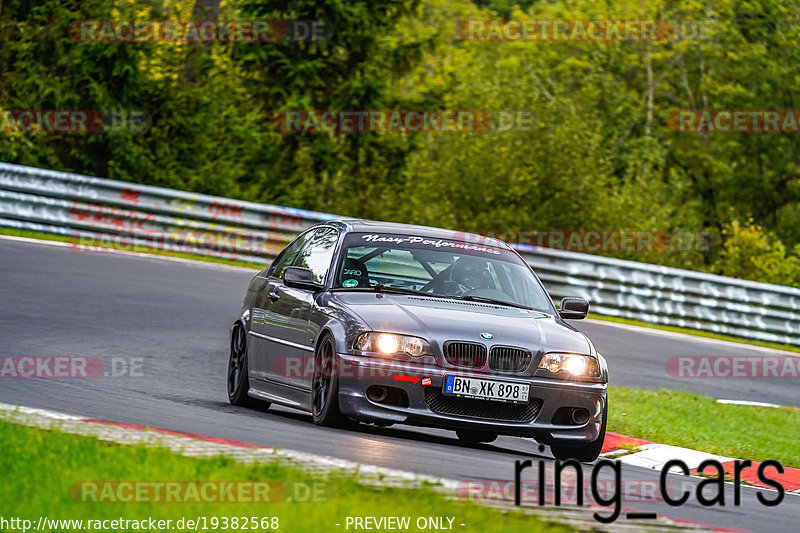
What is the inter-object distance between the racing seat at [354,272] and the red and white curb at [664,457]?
92.7 inches

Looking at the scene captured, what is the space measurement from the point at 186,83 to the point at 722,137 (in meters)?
22.5

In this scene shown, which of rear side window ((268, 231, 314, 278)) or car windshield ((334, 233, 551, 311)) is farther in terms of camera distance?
rear side window ((268, 231, 314, 278))

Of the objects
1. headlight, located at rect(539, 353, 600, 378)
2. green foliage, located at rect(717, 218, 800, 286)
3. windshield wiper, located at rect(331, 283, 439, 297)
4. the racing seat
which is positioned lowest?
green foliage, located at rect(717, 218, 800, 286)

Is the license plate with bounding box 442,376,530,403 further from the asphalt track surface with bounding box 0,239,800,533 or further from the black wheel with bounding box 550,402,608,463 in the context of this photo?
the black wheel with bounding box 550,402,608,463

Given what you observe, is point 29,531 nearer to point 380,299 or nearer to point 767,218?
point 380,299

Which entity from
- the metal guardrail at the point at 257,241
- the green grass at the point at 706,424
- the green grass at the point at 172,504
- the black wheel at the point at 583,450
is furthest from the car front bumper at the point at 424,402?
the metal guardrail at the point at 257,241

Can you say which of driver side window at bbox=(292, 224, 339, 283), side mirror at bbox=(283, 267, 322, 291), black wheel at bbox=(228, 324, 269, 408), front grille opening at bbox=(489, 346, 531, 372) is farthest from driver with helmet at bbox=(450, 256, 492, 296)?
black wheel at bbox=(228, 324, 269, 408)

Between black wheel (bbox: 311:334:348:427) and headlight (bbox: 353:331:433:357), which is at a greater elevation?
headlight (bbox: 353:331:433:357)

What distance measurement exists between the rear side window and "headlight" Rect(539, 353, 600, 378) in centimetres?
274

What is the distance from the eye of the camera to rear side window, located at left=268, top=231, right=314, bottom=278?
11.2 meters

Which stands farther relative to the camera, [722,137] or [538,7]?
[538,7]

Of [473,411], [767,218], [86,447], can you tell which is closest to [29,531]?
[86,447]

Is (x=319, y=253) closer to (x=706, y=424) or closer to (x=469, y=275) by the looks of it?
(x=469, y=275)

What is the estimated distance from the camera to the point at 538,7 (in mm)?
60625
